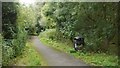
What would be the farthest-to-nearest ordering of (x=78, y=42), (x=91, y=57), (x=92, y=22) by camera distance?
(x=78, y=42) → (x=92, y=22) → (x=91, y=57)

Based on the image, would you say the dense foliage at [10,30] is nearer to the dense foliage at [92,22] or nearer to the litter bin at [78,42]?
the dense foliage at [92,22]

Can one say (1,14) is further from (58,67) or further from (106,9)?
(106,9)

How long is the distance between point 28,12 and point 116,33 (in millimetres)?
5603

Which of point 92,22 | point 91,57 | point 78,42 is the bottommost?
point 91,57

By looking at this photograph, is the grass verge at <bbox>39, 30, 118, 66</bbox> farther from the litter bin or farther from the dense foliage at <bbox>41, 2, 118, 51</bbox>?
the dense foliage at <bbox>41, 2, 118, 51</bbox>

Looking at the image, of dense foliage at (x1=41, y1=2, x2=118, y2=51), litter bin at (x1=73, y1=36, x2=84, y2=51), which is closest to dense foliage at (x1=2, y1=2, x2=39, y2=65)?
dense foliage at (x1=41, y1=2, x2=118, y2=51)

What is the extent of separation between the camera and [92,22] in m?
14.7

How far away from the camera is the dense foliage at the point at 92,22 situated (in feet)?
43.5

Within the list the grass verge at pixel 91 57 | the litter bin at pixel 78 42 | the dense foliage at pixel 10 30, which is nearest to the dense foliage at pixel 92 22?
the litter bin at pixel 78 42

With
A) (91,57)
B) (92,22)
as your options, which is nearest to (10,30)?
(91,57)

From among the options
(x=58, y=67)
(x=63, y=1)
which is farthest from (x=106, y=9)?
(x=58, y=67)

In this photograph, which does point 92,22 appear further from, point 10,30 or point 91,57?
point 10,30

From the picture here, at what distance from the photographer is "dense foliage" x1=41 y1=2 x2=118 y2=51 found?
43.5 feet

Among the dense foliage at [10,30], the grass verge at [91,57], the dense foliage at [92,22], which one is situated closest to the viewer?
the dense foliage at [10,30]
